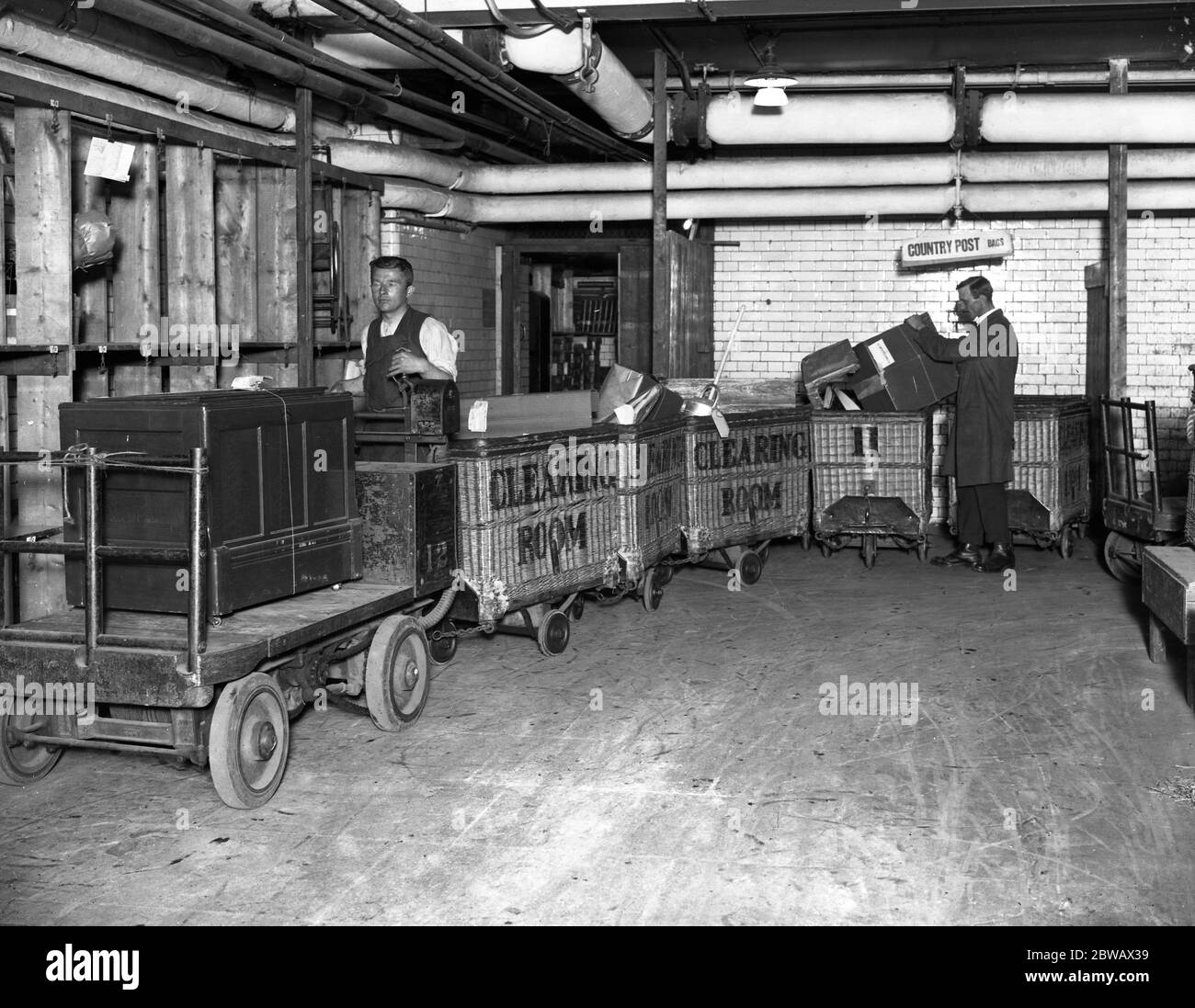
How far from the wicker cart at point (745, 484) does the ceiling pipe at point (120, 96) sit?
3.43 m

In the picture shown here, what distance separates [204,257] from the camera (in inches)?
294

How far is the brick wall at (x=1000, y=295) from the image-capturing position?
37.0ft

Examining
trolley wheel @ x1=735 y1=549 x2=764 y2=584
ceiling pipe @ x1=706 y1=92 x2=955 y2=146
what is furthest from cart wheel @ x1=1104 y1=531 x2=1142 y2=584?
ceiling pipe @ x1=706 y1=92 x2=955 y2=146

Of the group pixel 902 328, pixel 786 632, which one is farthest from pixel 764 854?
pixel 902 328

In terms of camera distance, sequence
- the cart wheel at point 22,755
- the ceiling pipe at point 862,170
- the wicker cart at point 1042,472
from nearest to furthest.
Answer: the cart wheel at point 22,755 → the wicker cart at point 1042,472 → the ceiling pipe at point 862,170

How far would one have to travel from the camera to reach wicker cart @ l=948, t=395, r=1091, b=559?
377 inches

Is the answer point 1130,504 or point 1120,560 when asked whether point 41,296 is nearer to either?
point 1130,504

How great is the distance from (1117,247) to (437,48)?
5773mm

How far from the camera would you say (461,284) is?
1147 centimetres

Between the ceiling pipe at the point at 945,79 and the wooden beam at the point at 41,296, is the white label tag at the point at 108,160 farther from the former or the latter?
the ceiling pipe at the point at 945,79

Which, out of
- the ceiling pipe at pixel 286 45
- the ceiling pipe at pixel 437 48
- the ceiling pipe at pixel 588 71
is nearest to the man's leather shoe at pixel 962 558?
the ceiling pipe at pixel 588 71

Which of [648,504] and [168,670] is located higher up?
[648,504]

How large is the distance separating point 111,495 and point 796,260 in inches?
328

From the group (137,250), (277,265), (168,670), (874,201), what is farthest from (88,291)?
(874,201)
